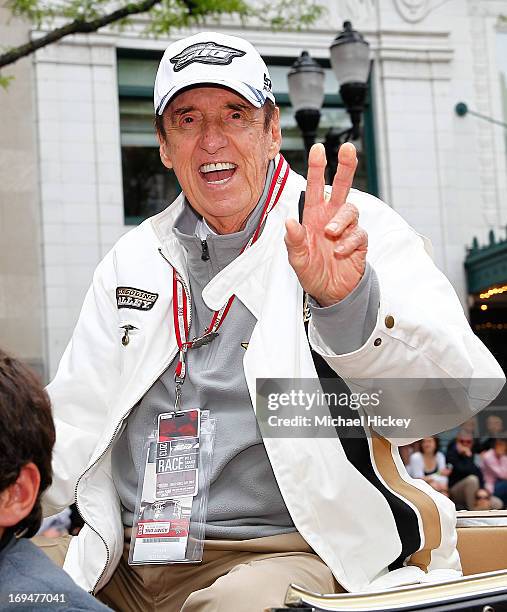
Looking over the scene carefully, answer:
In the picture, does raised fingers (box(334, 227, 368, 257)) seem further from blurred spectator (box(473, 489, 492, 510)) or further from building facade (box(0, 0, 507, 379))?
building facade (box(0, 0, 507, 379))

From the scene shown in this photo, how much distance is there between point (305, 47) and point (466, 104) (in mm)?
2668

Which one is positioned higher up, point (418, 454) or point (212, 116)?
point (212, 116)

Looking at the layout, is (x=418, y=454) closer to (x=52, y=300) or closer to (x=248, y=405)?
(x=52, y=300)

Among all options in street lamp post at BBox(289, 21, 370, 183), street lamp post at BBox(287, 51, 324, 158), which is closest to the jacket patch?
street lamp post at BBox(289, 21, 370, 183)

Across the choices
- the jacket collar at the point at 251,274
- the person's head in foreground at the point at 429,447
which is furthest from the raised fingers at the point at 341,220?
the person's head in foreground at the point at 429,447

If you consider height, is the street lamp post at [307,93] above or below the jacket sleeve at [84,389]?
above

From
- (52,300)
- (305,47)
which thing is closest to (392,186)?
(305,47)

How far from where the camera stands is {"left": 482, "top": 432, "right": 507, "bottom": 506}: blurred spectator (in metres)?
9.58

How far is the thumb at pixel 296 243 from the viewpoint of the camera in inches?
84.7

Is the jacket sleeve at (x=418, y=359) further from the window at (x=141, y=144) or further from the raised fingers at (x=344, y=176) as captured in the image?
the window at (x=141, y=144)

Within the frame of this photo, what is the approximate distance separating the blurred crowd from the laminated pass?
6930 mm

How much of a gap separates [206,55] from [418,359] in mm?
1012

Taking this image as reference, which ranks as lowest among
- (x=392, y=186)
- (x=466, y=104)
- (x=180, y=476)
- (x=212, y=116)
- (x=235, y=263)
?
(x=180, y=476)

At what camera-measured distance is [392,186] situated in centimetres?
1570
